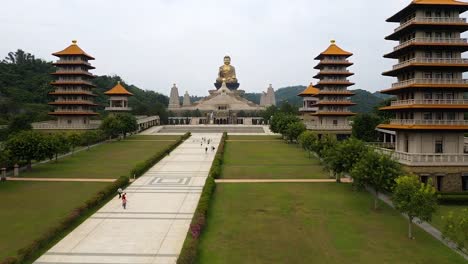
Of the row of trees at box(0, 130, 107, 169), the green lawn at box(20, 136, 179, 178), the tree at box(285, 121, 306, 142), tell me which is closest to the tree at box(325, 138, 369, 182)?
the green lawn at box(20, 136, 179, 178)

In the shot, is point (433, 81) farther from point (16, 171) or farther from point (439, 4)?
point (16, 171)

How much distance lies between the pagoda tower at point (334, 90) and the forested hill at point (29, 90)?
180 ft

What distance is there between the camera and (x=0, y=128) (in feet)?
255

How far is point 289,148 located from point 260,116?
7318 cm

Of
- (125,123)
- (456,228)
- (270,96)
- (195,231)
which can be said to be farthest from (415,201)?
(270,96)

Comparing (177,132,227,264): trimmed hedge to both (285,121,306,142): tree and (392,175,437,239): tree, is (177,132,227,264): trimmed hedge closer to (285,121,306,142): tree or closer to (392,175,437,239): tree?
(392,175,437,239): tree

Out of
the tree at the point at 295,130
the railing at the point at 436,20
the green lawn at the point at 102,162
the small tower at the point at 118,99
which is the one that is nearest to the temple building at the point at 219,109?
the small tower at the point at 118,99

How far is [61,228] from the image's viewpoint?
2817cm

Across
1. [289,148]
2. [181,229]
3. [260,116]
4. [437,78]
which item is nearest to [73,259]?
[181,229]

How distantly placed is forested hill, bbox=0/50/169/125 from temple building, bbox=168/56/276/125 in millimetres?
12502

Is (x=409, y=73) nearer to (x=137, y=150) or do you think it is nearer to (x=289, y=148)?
(x=289, y=148)

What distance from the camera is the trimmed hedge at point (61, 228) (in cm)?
2291

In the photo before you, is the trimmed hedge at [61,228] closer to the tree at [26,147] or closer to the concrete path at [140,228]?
the concrete path at [140,228]

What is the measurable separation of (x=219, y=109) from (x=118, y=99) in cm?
5687
